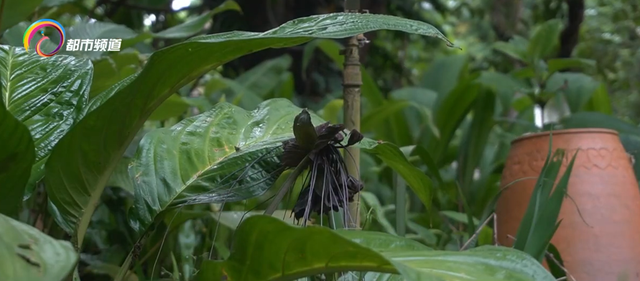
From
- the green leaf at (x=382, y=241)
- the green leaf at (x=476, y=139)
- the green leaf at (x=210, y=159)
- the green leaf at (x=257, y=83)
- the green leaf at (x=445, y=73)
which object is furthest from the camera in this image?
the green leaf at (x=445, y=73)

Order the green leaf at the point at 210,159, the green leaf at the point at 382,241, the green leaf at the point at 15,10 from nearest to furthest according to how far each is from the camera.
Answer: the green leaf at the point at 382,241
the green leaf at the point at 210,159
the green leaf at the point at 15,10

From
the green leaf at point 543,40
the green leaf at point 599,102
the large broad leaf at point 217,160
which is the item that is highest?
the green leaf at point 543,40

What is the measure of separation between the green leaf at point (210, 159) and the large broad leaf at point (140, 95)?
0.19 feet

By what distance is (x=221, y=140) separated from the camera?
602 mm

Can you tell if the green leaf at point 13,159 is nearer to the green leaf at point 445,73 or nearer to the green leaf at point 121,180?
the green leaf at point 121,180

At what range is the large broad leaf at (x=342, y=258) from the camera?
340 millimetres

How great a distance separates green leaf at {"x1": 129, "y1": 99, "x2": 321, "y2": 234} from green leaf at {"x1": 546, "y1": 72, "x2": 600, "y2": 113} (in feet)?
3.15

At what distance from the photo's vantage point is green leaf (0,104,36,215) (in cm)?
43

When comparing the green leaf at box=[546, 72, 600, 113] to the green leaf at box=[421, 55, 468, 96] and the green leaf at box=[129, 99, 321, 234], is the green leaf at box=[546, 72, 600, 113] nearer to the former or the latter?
the green leaf at box=[421, 55, 468, 96]

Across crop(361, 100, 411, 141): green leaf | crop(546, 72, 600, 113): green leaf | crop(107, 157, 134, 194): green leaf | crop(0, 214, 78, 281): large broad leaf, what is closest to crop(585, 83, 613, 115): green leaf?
crop(546, 72, 600, 113): green leaf

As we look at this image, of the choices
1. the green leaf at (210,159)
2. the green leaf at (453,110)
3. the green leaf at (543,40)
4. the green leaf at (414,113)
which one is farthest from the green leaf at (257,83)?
the green leaf at (210,159)

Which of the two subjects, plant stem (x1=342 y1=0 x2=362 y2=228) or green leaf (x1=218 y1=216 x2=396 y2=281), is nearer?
green leaf (x1=218 y1=216 x2=396 y2=281)

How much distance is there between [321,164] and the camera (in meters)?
0.44

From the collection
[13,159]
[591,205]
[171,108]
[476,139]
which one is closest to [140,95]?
[13,159]
